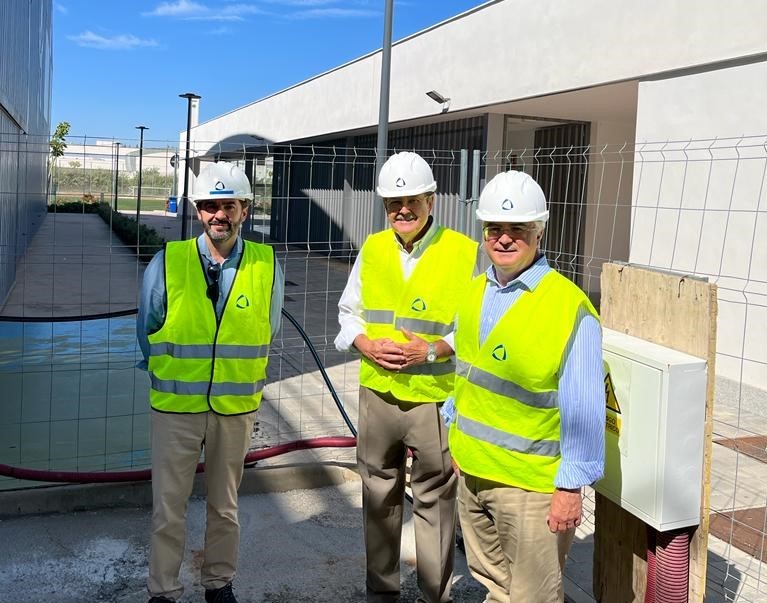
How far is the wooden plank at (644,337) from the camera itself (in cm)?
301

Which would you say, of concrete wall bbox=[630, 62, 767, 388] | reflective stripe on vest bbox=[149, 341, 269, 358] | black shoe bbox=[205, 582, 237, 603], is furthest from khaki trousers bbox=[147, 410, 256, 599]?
concrete wall bbox=[630, 62, 767, 388]

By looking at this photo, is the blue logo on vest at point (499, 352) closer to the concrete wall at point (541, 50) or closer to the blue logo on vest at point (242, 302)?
the blue logo on vest at point (242, 302)

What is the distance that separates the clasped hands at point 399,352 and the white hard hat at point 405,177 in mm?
609

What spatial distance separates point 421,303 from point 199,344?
3.20 feet

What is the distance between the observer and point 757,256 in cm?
883

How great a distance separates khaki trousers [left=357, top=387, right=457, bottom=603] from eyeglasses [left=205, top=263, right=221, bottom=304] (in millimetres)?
819

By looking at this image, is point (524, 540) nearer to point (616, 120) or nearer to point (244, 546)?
point (244, 546)

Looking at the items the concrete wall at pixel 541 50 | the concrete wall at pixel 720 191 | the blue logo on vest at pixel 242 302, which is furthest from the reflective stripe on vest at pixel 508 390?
the concrete wall at pixel 541 50

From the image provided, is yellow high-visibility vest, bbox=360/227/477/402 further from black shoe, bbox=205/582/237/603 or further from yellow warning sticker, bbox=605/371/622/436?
black shoe, bbox=205/582/237/603

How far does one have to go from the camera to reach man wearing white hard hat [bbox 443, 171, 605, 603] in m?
2.71

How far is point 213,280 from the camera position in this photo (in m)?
3.49

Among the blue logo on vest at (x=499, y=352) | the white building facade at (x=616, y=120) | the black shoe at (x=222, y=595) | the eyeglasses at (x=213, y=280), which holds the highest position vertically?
the white building facade at (x=616, y=120)

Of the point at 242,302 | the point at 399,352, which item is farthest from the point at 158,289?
the point at 399,352

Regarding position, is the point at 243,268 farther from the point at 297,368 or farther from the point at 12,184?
the point at 12,184
